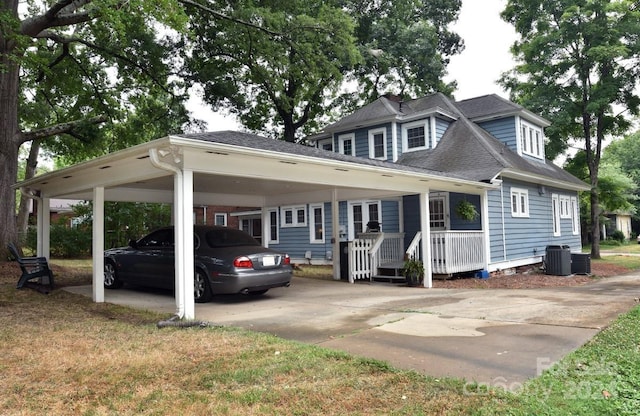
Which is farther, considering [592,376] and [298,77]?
[298,77]

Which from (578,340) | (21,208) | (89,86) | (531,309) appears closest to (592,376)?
(578,340)

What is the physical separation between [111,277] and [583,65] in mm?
22095

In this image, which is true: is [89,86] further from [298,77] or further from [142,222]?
[298,77]

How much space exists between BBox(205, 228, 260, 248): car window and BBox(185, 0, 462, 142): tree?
29.2 ft

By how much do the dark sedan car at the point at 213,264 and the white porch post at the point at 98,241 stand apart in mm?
941

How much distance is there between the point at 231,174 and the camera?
7.32 metres

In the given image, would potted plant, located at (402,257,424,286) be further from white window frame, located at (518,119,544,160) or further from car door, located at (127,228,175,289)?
white window frame, located at (518,119,544,160)

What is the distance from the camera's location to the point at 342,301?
29.7 feet

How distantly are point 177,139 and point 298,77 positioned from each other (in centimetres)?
1269

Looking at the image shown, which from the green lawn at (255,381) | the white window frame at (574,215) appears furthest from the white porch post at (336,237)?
the white window frame at (574,215)

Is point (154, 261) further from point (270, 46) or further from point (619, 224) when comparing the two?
point (619, 224)

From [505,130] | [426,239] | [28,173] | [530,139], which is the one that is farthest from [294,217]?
[28,173]

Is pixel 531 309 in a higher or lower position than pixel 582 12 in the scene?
lower

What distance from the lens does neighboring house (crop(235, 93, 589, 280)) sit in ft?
44.9
